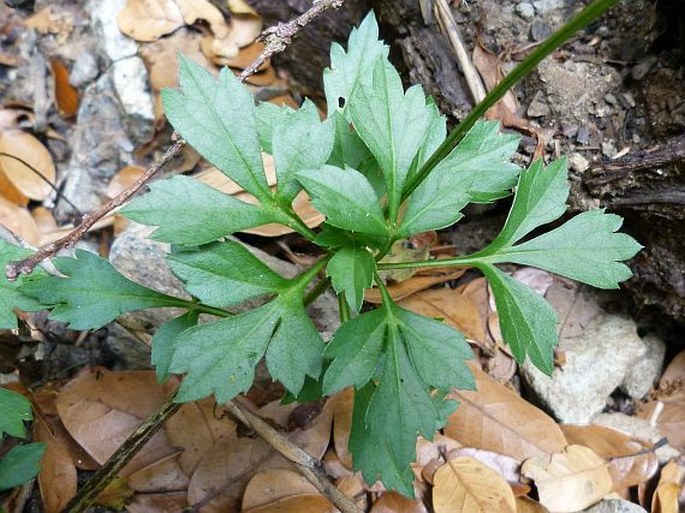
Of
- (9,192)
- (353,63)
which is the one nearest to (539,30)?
(353,63)

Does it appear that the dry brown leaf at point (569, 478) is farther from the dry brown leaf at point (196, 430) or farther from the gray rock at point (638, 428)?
the dry brown leaf at point (196, 430)

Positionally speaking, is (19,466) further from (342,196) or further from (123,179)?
(123,179)

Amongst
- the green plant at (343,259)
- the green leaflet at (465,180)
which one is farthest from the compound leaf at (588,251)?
the green leaflet at (465,180)

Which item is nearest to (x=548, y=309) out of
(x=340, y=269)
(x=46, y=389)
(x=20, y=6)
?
(x=340, y=269)

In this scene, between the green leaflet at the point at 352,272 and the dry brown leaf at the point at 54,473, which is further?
the dry brown leaf at the point at 54,473

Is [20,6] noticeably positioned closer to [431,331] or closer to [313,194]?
[313,194]

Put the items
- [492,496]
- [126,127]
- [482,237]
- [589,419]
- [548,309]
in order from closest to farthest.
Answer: [548,309] → [492,496] → [589,419] → [482,237] → [126,127]
